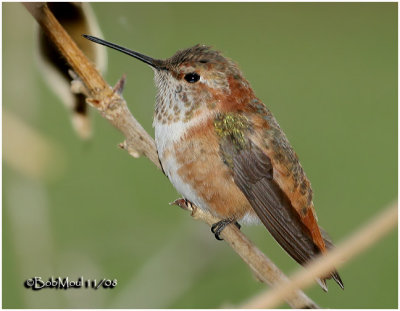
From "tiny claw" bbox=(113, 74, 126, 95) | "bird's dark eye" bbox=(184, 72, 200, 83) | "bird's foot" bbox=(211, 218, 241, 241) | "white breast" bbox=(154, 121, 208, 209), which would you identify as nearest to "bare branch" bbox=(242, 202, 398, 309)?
"tiny claw" bbox=(113, 74, 126, 95)

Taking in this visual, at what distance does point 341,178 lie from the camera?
3.82 metres

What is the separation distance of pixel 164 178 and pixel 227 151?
151 cm

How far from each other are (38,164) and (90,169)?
2.10 m

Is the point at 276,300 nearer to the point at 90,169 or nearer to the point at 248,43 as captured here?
the point at 90,169

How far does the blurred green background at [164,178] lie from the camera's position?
179 centimetres

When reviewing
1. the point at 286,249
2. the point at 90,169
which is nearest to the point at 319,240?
the point at 286,249

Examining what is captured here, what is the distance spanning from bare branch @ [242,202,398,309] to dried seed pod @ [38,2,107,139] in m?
0.87

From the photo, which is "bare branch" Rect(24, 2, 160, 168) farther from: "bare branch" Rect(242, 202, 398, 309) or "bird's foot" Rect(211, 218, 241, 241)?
"bare branch" Rect(242, 202, 398, 309)

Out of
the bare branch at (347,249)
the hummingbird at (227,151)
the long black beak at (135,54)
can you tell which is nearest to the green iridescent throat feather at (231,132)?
the hummingbird at (227,151)

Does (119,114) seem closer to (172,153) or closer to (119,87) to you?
(119,87)

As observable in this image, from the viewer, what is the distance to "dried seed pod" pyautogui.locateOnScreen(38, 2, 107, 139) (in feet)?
4.83

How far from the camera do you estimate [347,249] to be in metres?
0.68

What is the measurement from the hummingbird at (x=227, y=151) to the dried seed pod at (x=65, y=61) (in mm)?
378

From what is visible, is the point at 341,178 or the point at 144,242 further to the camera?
the point at 341,178
